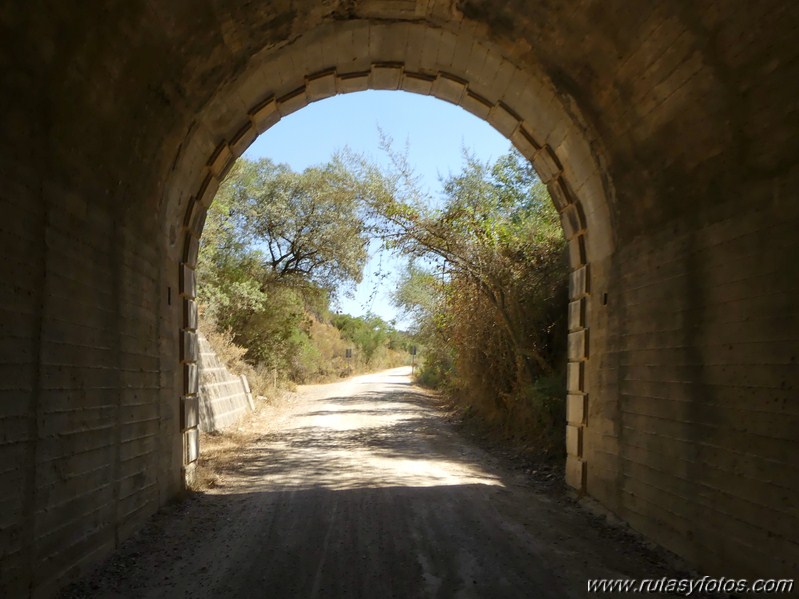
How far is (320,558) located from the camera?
514 centimetres

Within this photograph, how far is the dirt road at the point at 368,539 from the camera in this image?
458 centimetres

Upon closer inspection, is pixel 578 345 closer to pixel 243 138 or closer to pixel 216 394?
pixel 243 138

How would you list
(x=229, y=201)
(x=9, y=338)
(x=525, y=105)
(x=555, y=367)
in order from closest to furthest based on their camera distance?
(x=9, y=338) < (x=525, y=105) < (x=555, y=367) < (x=229, y=201)

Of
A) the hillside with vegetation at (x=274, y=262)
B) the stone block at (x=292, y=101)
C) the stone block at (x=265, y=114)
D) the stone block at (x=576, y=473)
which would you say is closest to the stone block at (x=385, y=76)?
the stone block at (x=292, y=101)

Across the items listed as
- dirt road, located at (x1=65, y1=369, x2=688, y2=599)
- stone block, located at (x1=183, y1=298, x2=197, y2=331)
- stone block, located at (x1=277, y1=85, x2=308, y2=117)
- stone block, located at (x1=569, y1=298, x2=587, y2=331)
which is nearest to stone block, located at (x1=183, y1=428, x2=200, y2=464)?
dirt road, located at (x1=65, y1=369, x2=688, y2=599)

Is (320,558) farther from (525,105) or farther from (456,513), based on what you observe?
(525,105)

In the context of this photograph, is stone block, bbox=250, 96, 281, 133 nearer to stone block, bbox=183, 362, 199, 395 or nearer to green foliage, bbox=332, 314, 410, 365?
stone block, bbox=183, 362, 199, 395

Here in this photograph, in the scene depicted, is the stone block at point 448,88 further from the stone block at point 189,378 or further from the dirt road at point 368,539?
the dirt road at point 368,539

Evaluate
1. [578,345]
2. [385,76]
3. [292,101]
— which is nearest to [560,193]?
[578,345]

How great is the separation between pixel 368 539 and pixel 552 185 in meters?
4.99

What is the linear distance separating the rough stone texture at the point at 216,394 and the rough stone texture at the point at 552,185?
4869 millimetres

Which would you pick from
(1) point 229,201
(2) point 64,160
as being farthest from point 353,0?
(1) point 229,201

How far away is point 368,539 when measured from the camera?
5652 mm

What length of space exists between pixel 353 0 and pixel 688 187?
150 inches
